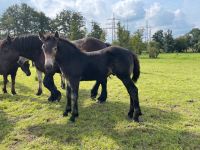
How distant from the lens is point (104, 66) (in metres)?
7.65

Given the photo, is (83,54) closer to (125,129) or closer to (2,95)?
(125,129)

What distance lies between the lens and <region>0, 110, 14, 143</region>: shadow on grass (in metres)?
7.27

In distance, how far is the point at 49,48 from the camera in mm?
7180

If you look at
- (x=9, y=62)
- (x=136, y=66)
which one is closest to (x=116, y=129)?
(x=136, y=66)

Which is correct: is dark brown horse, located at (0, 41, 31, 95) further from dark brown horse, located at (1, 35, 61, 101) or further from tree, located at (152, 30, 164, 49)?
tree, located at (152, 30, 164, 49)

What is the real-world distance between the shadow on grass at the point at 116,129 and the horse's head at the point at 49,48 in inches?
59.2

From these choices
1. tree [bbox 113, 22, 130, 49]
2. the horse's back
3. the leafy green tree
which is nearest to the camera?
the horse's back

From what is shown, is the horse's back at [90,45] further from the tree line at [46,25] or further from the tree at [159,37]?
the tree at [159,37]

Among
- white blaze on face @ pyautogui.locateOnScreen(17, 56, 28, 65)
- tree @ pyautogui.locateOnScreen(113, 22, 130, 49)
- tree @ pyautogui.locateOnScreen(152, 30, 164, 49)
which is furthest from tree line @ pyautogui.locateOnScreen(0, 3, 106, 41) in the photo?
white blaze on face @ pyautogui.locateOnScreen(17, 56, 28, 65)

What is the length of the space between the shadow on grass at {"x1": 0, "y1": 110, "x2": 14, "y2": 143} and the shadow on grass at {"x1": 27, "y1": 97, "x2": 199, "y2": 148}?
0.50 meters

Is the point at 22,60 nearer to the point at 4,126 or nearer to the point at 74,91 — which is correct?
the point at 4,126

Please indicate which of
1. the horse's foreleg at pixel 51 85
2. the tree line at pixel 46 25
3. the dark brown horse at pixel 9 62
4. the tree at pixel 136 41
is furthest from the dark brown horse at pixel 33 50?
the tree line at pixel 46 25

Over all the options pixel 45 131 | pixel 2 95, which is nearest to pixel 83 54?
pixel 45 131

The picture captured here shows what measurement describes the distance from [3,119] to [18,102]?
2.06 meters
